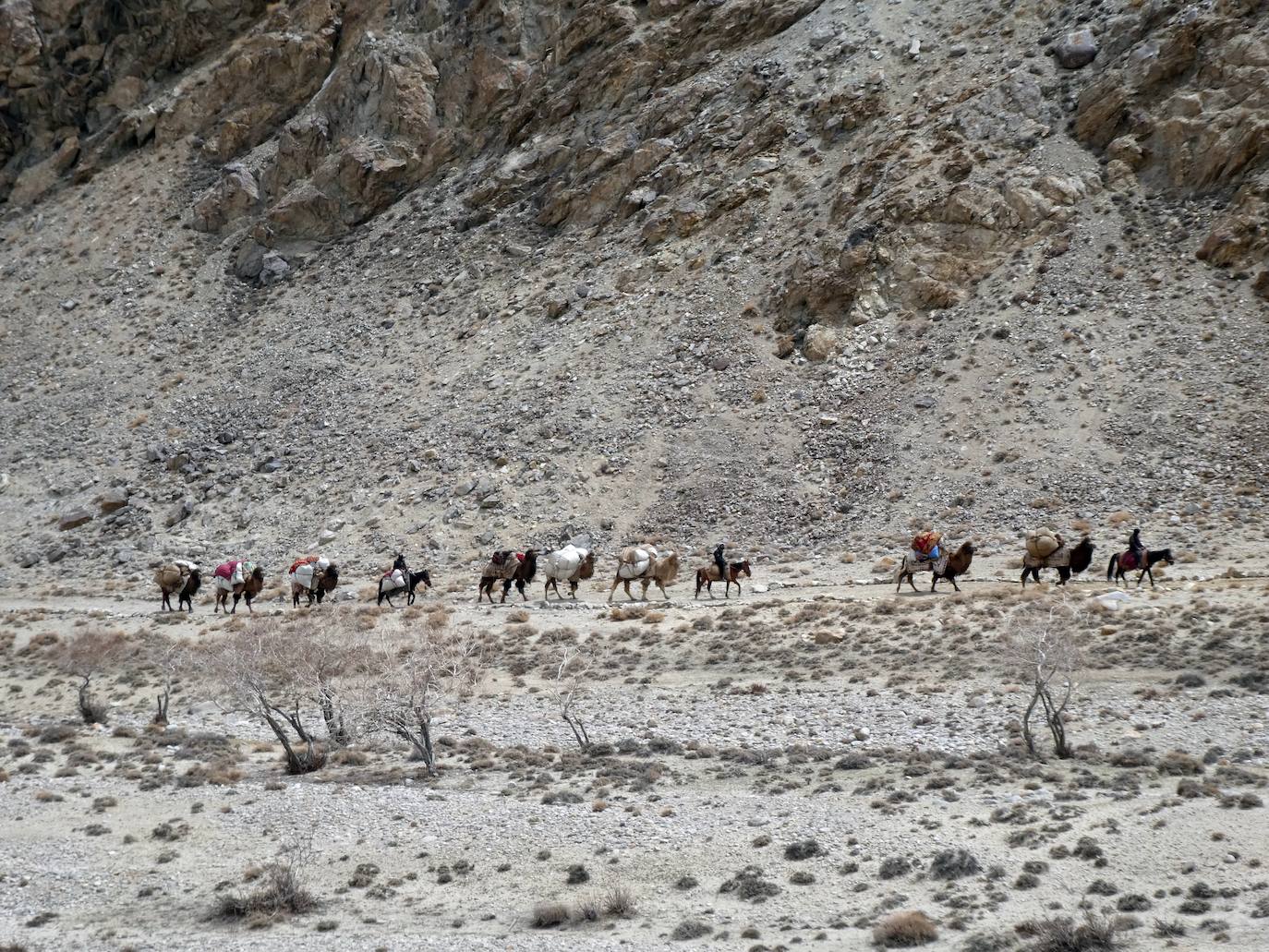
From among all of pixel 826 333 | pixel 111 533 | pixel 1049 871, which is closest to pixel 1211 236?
pixel 826 333

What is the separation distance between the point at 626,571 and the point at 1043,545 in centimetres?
957

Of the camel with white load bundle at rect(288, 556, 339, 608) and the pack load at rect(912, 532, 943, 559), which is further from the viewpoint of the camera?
the camel with white load bundle at rect(288, 556, 339, 608)

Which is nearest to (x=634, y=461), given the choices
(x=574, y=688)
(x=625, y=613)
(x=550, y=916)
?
(x=625, y=613)

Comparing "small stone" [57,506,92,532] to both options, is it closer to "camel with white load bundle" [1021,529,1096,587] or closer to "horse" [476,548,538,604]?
"horse" [476,548,538,604]

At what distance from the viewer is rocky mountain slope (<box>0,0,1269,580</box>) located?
3322 cm

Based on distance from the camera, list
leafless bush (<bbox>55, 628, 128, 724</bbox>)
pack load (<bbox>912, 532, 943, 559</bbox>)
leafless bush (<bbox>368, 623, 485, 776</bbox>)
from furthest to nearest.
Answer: pack load (<bbox>912, 532, 943, 559</bbox>) < leafless bush (<bbox>55, 628, 128, 724</bbox>) < leafless bush (<bbox>368, 623, 485, 776</bbox>)

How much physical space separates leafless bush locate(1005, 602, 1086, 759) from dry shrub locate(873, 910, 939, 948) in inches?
193

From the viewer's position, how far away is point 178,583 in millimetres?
31047

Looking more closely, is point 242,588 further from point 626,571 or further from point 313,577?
point 626,571

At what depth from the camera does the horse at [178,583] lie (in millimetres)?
30516

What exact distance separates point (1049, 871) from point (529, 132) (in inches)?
1771

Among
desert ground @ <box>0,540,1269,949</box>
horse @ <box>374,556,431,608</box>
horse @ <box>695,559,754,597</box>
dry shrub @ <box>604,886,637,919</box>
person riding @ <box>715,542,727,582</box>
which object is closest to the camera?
desert ground @ <box>0,540,1269,949</box>

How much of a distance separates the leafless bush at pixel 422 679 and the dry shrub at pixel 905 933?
27.5 ft

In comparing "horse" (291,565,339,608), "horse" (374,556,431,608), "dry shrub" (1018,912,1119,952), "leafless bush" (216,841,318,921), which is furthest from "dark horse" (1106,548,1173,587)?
"horse" (291,565,339,608)
